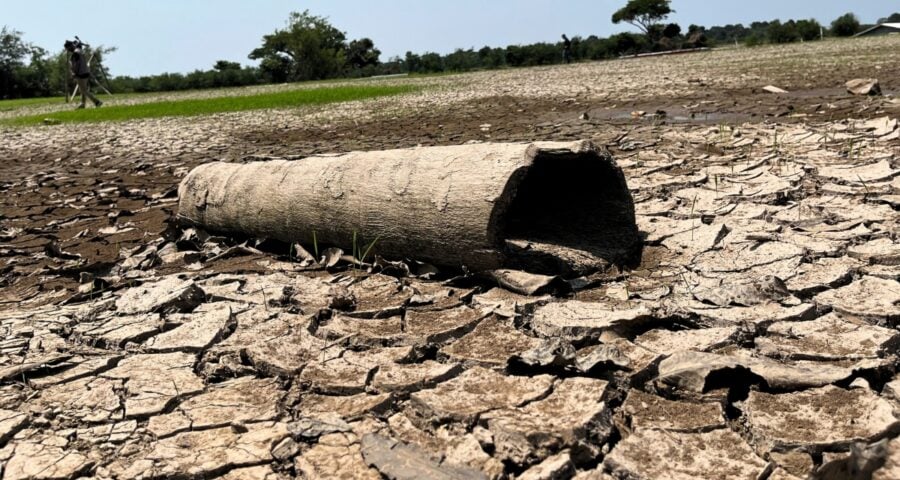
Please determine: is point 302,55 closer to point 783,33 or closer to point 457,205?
point 783,33

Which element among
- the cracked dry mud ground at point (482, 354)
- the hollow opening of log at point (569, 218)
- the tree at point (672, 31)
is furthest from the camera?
the tree at point (672, 31)

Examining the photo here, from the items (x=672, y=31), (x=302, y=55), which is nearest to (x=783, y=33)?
(x=672, y=31)

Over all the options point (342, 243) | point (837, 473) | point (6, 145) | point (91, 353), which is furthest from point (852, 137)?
point (6, 145)

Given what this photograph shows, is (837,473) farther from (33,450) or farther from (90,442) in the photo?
(33,450)

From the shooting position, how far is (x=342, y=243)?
3990mm

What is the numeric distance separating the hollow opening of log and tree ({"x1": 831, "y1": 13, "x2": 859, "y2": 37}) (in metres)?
48.6

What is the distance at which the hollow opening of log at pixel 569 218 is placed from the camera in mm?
3482

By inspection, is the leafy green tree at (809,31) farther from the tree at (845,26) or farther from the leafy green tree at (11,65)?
the leafy green tree at (11,65)

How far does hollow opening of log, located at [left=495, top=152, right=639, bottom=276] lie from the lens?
348cm

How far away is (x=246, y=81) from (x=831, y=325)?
48.3 meters

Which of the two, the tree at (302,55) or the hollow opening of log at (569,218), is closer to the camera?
the hollow opening of log at (569,218)

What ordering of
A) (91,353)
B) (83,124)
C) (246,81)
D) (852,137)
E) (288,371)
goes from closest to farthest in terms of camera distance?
1. (288,371)
2. (91,353)
3. (852,137)
4. (83,124)
5. (246,81)

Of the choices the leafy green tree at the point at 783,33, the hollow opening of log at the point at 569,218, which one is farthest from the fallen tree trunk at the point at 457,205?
the leafy green tree at the point at 783,33

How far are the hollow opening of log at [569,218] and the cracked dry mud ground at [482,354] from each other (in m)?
0.18
